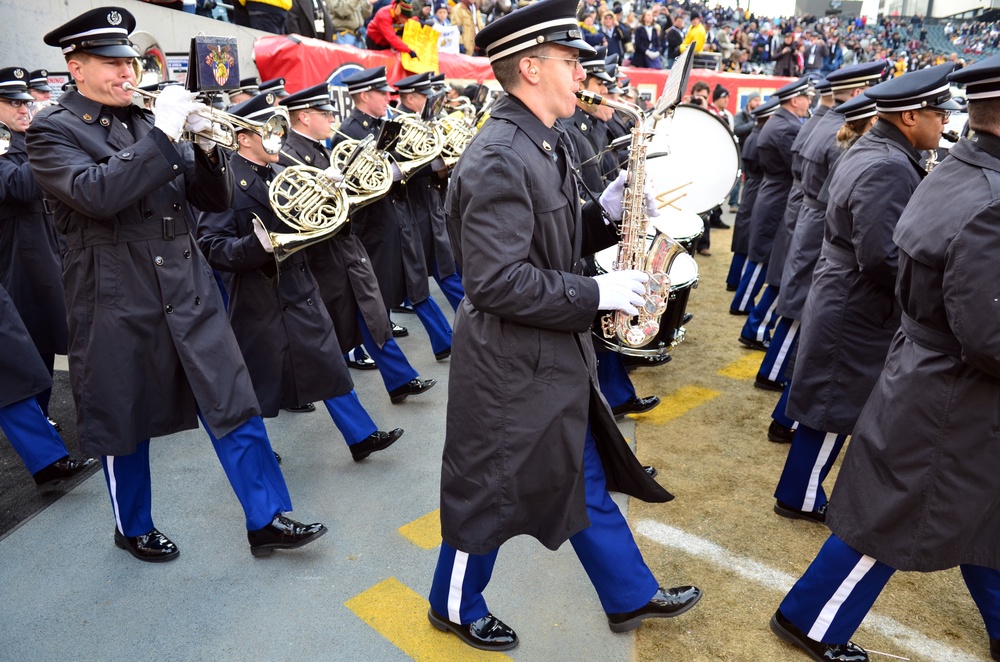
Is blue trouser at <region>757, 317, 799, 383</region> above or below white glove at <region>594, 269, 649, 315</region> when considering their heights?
below

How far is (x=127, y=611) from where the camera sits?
3.23 m

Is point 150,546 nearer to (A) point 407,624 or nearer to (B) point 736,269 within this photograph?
(A) point 407,624

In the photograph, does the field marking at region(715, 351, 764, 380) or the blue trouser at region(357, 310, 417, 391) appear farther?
the field marking at region(715, 351, 764, 380)

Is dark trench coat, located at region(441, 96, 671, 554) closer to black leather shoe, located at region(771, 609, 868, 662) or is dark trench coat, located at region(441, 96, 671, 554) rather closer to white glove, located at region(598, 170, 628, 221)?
white glove, located at region(598, 170, 628, 221)

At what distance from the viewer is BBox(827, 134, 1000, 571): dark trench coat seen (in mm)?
2369

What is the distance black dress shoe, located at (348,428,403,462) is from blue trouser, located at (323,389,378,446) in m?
0.03

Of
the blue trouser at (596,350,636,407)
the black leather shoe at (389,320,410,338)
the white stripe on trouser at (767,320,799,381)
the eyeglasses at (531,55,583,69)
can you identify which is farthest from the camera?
the black leather shoe at (389,320,410,338)

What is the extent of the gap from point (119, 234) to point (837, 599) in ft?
10.2

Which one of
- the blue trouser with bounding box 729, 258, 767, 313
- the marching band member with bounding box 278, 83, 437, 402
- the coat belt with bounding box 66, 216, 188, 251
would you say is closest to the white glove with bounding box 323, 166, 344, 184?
the marching band member with bounding box 278, 83, 437, 402

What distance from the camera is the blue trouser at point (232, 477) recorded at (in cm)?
344

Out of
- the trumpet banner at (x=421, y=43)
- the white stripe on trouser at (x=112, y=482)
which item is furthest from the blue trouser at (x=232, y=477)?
the trumpet banner at (x=421, y=43)

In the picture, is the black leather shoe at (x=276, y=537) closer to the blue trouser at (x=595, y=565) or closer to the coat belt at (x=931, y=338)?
the blue trouser at (x=595, y=565)

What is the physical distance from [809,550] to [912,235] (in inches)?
69.6

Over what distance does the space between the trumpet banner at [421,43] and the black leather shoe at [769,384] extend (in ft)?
25.6
